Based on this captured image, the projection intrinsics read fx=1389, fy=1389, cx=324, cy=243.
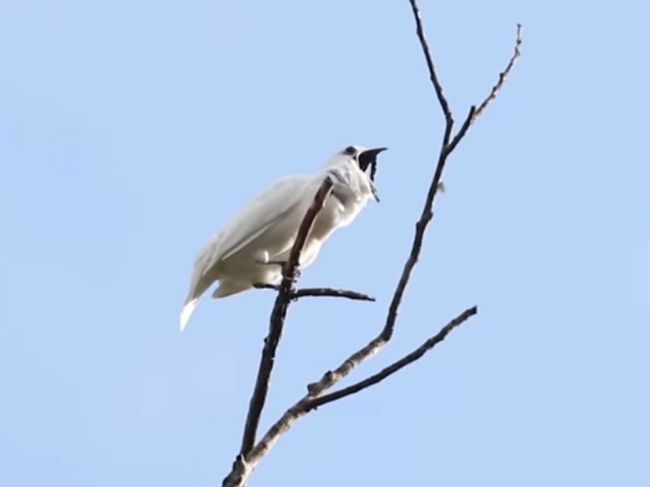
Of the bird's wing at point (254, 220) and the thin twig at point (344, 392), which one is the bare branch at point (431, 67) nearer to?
the thin twig at point (344, 392)

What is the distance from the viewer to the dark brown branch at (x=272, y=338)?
407 cm

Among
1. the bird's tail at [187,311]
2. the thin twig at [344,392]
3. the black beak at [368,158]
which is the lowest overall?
the thin twig at [344,392]

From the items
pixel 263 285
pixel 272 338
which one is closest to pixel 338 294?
pixel 272 338

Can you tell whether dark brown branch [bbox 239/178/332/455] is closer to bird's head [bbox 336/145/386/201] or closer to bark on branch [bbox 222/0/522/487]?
bark on branch [bbox 222/0/522/487]

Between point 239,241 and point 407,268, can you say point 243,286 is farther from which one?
point 407,268

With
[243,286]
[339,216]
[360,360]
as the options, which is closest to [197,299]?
[243,286]

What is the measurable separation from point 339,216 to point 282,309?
3.09 metres

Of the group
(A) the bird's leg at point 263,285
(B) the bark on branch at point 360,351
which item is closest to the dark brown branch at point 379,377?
(B) the bark on branch at point 360,351

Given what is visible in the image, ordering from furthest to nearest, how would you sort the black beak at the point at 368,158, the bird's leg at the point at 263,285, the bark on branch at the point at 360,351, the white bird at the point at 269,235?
the black beak at the point at 368,158 → the white bird at the point at 269,235 → the bird's leg at the point at 263,285 → the bark on branch at the point at 360,351

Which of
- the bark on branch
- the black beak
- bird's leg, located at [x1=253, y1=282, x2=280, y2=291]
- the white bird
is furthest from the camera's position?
the black beak

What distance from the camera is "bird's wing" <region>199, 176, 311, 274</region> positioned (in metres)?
7.79

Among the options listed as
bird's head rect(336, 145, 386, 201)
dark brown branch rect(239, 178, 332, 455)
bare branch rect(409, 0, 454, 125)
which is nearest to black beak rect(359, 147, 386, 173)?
bird's head rect(336, 145, 386, 201)

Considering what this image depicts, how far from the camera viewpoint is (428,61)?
4.39m

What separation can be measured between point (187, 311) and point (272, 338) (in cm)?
335
